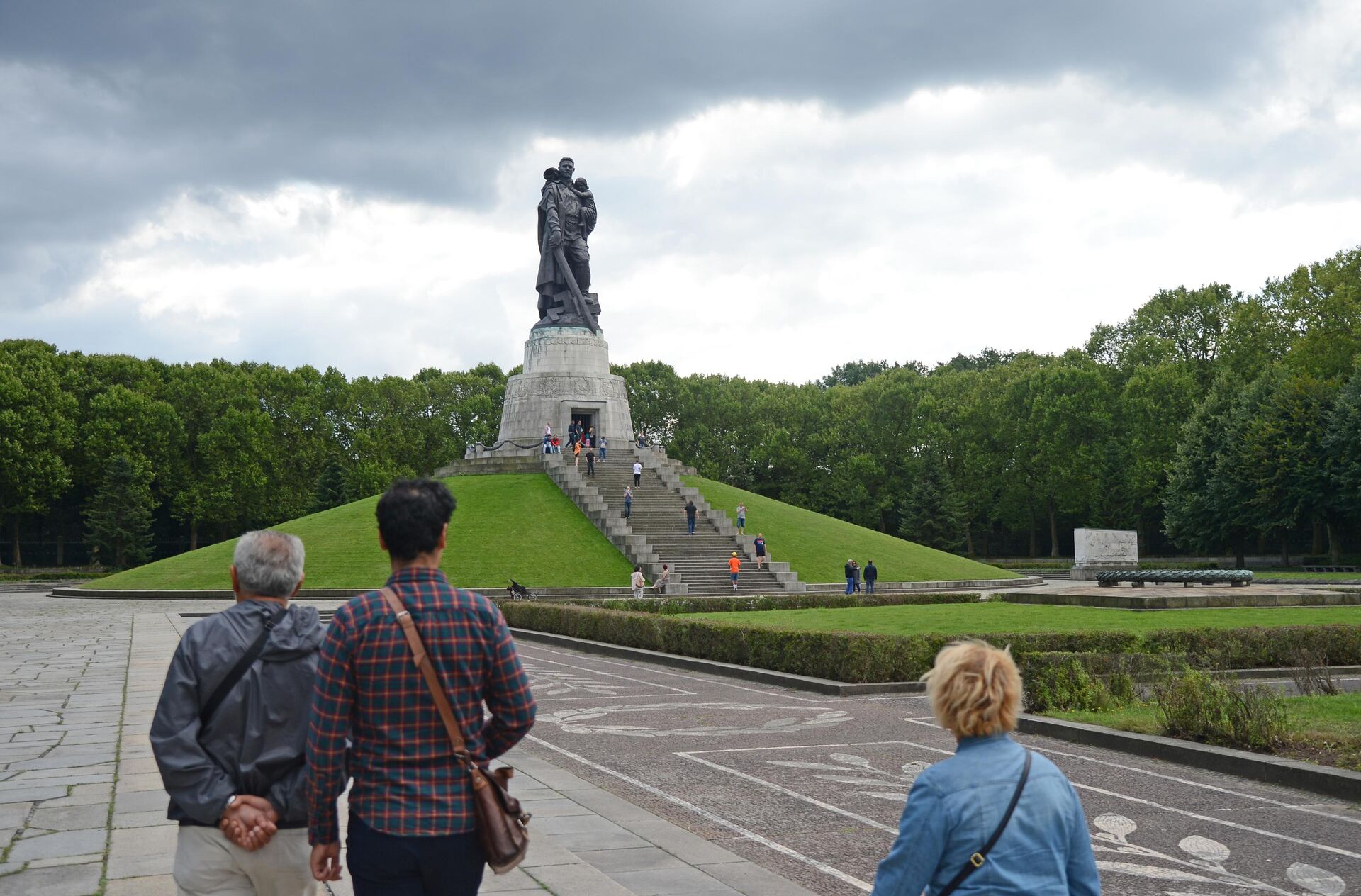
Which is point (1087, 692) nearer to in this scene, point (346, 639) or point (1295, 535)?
point (346, 639)

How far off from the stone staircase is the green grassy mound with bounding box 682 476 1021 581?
186 centimetres

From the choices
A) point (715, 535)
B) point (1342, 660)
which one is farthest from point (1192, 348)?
point (1342, 660)

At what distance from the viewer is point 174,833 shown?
7.83 metres

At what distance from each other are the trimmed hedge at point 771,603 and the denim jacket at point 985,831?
22468mm

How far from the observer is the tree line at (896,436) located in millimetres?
56812

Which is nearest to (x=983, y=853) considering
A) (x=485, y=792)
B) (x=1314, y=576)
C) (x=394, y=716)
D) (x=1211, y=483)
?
(x=485, y=792)

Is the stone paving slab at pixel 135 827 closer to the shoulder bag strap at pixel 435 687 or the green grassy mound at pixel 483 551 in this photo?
the shoulder bag strap at pixel 435 687

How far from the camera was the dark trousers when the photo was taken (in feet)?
12.6

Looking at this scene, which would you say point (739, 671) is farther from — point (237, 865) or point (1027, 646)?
point (237, 865)

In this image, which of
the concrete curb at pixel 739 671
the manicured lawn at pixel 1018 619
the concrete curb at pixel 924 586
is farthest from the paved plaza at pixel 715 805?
the concrete curb at pixel 924 586

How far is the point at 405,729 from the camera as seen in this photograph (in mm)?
A: 3947

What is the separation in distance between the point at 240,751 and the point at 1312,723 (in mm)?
10596

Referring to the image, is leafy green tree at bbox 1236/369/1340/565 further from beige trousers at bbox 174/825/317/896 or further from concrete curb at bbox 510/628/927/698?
beige trousers at bbox 174/825/317/896

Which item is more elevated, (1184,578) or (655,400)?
(655,400)
